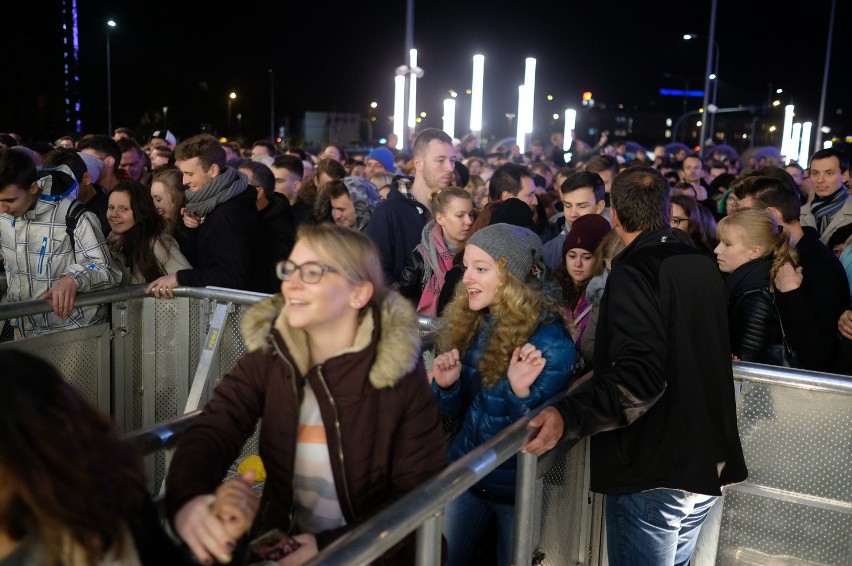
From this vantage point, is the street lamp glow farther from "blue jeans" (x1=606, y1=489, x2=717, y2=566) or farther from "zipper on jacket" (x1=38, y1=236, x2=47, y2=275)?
"blue jeans" (x1=606, y1=489, x2=717, y2=566)

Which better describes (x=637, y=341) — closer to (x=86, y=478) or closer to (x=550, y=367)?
(x=550, y=367)

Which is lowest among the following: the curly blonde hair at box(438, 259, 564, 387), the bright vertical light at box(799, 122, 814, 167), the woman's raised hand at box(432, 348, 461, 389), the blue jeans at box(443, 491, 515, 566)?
the blue jeans at box(443, 491, 515, 566)

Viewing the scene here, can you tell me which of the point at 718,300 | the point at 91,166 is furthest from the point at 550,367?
the point at 91,166

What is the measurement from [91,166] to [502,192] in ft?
12.3

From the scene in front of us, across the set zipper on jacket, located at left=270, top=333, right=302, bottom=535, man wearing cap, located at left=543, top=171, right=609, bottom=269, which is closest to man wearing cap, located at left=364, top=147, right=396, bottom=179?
man wearing cap, located at left=543, top=171, right=609, bottom=269

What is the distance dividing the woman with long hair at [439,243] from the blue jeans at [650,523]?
2.59 metres

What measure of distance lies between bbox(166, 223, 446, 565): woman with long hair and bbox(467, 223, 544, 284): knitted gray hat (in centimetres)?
117

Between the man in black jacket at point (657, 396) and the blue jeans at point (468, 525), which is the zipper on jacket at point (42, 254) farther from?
the man in black jacket at point (657, 396)

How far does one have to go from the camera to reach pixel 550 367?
3498mm

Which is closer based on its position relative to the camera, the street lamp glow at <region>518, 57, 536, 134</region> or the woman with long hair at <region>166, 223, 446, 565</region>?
the woman with long hair at <region>166, 223, 446, 565</region>

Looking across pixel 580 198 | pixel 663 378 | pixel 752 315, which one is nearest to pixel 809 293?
pixel 752 315

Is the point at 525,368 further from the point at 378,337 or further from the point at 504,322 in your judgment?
the point at 378,337

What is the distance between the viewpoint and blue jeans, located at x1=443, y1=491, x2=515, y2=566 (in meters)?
3.69

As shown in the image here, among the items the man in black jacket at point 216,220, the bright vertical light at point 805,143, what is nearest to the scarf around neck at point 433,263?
the man in black jacket at point 216,220
